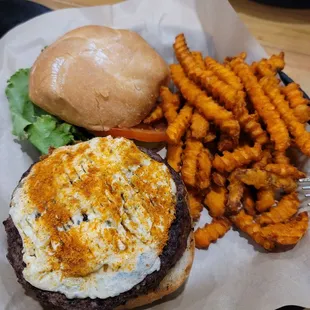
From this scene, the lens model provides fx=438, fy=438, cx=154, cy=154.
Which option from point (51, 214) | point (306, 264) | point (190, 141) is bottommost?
point (306, 264)

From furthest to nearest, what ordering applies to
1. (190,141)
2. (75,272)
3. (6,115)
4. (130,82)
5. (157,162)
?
(6,115)
(130,82)
(190,141)
(157,162)
(75,272)

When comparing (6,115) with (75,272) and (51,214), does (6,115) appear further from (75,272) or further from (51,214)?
(75,272)

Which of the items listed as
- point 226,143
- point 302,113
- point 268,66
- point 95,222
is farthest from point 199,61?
point 95,222

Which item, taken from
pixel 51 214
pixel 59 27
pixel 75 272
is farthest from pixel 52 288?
pixel 59 27

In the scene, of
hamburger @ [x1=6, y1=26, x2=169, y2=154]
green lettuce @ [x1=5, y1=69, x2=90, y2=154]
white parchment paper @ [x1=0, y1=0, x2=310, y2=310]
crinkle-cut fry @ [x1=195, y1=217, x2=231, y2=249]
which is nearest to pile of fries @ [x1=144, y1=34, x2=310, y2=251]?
crinkle-cut fry @ [x1=195, y1=217, x2=231, y2=249]

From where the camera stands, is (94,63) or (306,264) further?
(94,63)

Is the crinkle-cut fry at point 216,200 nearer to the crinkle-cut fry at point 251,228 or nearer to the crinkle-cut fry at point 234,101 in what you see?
the crinkle-cut fry at point 251,228

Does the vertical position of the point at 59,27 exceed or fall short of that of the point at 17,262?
it exceeds it
